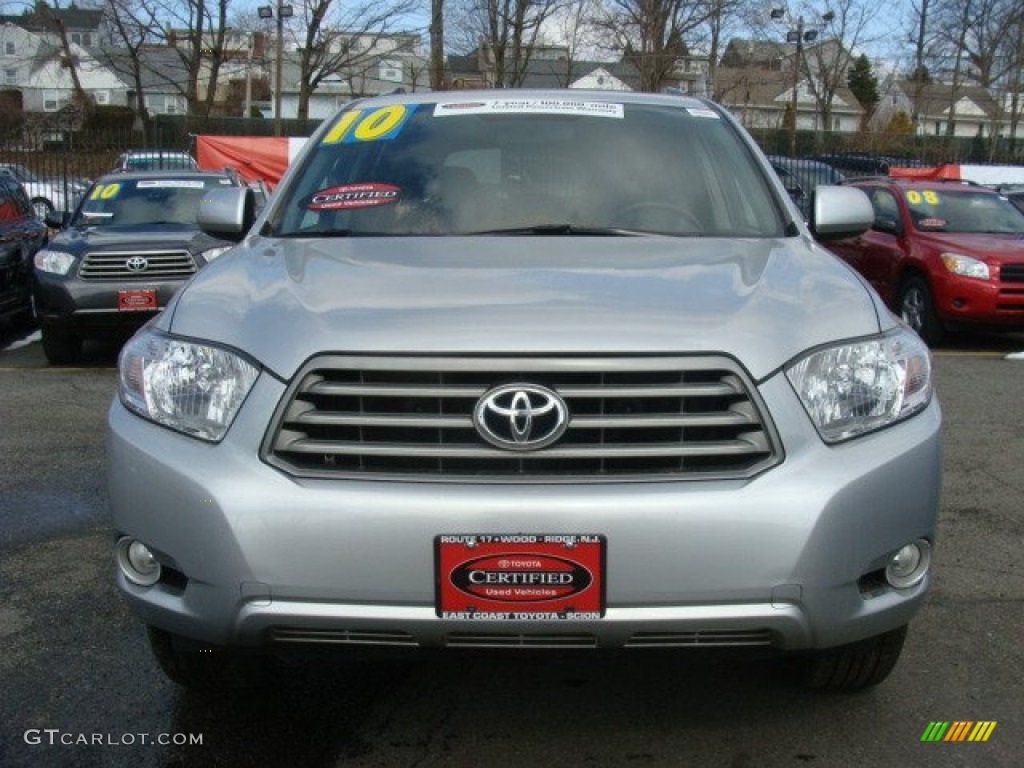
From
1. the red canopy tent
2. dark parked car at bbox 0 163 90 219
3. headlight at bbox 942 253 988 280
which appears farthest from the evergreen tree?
headlight at bbox 942 253 988 280

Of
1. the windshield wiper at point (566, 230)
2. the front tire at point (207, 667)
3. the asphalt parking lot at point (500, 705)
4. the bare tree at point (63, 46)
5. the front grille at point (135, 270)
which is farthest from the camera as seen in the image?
the bare tree at point (63, 46)

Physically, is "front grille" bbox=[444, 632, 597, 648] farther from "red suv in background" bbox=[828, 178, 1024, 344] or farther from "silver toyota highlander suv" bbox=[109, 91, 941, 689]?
"red suv in background" bbox=[828, 178, 1024, 344]

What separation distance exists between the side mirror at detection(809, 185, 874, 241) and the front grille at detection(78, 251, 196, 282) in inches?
239

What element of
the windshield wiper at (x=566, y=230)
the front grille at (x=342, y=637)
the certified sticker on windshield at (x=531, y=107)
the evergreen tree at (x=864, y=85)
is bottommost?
the front grille at (x=342, y=637)

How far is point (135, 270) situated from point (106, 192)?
1801mm

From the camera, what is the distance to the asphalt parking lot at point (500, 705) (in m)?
2.75

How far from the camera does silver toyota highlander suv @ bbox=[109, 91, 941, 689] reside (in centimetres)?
227

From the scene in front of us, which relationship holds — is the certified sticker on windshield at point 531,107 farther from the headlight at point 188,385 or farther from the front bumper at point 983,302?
the front bumper at point 983,302

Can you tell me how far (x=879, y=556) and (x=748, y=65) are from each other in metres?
44.2

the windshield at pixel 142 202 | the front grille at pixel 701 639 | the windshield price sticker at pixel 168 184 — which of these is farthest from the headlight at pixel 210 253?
the front grille at pixel 701 639

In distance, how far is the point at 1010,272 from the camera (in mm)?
9609

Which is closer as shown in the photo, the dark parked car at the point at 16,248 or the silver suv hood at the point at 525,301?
the silver suv hood at the point at 525,301

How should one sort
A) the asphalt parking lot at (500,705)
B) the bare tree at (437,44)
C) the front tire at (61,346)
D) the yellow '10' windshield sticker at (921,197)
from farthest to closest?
the bare tree at (437,44)
the yellow '10' windshield sticker at (921,197)
the front tire at (61,346)
the asphalt parking lot at (500,705)

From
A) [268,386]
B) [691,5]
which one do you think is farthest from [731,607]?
[691,5]
